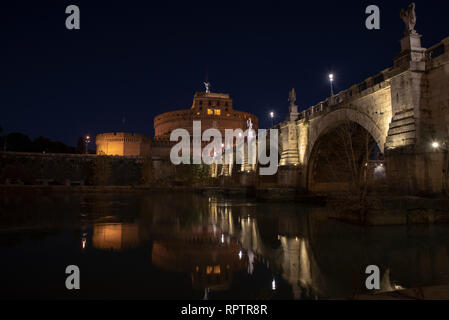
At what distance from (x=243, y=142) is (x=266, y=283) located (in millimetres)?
33087

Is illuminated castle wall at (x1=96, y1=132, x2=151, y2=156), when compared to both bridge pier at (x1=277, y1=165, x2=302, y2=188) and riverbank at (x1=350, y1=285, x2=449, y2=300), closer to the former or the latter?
bridge pier at (x1=277, y1=165, x2=302, y2=188)

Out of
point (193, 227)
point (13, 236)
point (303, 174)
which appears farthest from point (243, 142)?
point (13, 236)

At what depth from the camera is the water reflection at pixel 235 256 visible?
12.9ft

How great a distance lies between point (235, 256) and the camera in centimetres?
558

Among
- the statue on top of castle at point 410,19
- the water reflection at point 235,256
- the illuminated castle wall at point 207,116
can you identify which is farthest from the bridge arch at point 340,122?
the illuminated castle wall at point 207,116

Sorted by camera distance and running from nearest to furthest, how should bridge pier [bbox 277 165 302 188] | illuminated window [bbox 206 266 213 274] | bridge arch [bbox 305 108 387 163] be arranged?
illuminated window [bbox 206 266 213 274] < bridge arch [bbox 305 108 387 163] < bridge pier [bbox 277 165 302 188]

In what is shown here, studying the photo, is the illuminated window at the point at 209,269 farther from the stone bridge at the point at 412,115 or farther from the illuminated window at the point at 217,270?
the stone bridge at the point at 412,115

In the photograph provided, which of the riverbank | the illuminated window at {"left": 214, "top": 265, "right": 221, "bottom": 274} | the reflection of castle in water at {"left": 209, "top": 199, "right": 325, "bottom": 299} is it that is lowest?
the reflection of castle in water at {"left": 209, "top": 199, "right": 325, "bottom": 299}

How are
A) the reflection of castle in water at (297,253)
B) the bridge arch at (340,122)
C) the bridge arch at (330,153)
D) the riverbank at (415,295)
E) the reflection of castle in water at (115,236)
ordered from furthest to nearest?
the bridge arch at (330,153)
the bridge arch at (340,122)
the reflection of castle in water at (115,236)
the reflection of castle in water at (297,253)
the riverbank at (415,295)

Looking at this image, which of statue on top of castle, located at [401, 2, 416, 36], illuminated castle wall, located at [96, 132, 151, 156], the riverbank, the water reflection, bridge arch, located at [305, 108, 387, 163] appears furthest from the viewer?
illuminated castle wall, located at [96, 132, 151, 156]

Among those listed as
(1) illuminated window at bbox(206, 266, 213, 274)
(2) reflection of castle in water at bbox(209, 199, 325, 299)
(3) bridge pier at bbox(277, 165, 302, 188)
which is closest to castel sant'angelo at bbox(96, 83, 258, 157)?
(3) bridge pier at bbox(277, 165, 302, 188)

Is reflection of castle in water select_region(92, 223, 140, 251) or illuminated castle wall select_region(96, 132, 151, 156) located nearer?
reflection of castle in water select_region(92, 223, 140, 251)

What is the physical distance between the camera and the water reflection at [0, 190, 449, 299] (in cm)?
395

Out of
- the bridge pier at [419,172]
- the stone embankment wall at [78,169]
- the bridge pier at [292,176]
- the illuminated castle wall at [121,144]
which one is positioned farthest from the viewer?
the illuminated castle wall at [121,144]
